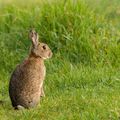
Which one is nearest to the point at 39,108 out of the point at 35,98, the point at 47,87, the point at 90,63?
the point at 35,98

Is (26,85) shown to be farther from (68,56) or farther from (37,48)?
(68,56)

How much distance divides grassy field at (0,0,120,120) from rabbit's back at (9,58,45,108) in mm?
135

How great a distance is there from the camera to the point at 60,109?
635cm

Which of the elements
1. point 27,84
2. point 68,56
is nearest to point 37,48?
point 27,84

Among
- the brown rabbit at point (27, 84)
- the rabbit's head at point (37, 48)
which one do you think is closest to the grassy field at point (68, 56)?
the brown rabbit at point (27, 84)

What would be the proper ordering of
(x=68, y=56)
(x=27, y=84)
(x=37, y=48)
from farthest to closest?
(x=68, y=56), (x=37, y=48), (x=27, y=84)

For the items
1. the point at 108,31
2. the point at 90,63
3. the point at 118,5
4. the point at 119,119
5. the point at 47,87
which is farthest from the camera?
the point at 118,5

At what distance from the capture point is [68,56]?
806 cm

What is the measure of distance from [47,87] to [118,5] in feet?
11.7

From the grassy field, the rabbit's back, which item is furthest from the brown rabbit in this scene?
the grassy field

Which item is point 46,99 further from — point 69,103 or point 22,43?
point 22,43

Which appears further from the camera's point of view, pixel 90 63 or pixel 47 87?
pixel 90 63

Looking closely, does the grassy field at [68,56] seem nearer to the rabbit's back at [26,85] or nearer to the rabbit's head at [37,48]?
the rabbit's back at [26,85]

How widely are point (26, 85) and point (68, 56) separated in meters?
1.73
